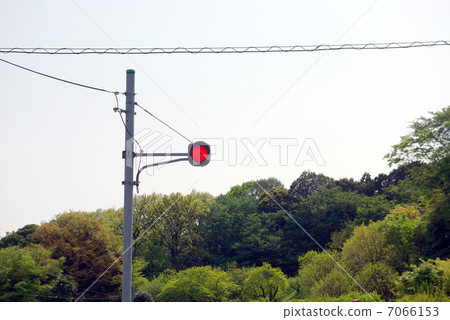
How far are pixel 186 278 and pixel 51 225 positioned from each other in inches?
607

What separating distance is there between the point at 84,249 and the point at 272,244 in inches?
932

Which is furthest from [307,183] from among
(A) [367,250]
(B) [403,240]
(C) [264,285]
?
(B) [403,240]

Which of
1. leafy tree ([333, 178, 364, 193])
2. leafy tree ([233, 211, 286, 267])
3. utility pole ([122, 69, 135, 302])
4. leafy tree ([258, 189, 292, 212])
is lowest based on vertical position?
leafy tree ([233, 211, 286, 267])

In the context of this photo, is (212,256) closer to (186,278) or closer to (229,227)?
(229,227)

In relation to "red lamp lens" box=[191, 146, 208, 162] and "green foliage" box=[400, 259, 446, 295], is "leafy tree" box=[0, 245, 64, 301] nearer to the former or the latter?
"green foliage" box=[400, 259, 446, 295]

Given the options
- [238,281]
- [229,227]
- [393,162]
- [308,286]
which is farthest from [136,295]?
[393,162]

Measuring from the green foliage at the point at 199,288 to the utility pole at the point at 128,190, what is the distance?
34.4 m

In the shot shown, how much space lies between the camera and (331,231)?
5750 cm

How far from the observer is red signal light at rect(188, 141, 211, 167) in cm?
836

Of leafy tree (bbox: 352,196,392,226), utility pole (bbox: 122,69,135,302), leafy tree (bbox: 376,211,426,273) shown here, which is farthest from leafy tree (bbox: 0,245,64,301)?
leafy tree (bbox: 352,196,392,226)

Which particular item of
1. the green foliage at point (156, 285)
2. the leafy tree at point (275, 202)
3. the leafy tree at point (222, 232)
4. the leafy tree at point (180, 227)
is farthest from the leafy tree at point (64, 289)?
the leafy tree at point (275, 202)

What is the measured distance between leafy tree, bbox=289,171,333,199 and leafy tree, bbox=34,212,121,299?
31.2 m

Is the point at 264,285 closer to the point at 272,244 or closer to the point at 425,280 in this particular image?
the point at 272,244

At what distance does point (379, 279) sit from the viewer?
3316 centimetres
